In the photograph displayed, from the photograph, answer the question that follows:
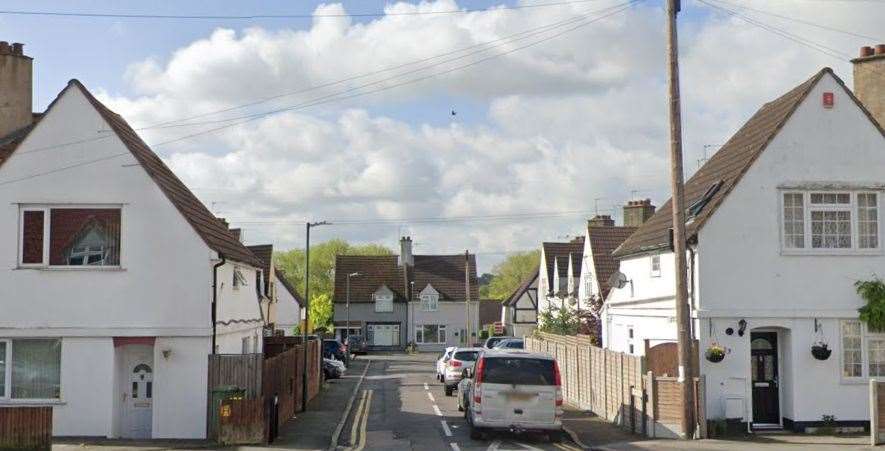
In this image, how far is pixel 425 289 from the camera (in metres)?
86.1

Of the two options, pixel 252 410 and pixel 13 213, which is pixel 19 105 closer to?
pixel 13 213

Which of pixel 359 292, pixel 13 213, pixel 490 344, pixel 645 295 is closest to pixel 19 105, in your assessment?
pixel 13 213

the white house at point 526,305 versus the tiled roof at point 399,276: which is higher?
the tiled roof at point 399,276

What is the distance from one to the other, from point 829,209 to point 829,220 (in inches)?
10.4

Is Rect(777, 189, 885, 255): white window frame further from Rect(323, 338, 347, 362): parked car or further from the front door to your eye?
Rect(323, 338, 347, 362): parked car

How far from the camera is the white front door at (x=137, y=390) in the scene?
23.4m

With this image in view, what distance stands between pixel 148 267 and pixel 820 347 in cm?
1557

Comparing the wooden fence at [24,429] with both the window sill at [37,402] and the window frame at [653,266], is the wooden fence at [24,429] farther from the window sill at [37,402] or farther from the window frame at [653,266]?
the window frame at [653,266]

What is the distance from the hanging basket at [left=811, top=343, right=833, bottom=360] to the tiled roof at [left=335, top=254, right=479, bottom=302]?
207ft

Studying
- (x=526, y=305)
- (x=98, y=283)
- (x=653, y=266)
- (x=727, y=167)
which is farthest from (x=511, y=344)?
(x=526, y=305)

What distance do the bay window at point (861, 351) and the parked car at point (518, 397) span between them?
7.20m

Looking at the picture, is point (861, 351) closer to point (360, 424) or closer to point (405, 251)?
point (360, 424)

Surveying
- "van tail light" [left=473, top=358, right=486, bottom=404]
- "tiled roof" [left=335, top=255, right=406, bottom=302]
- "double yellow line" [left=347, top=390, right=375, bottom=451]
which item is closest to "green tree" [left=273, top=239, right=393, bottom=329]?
"tiled roof" [left=335, top=255, right=406, bottom=302]

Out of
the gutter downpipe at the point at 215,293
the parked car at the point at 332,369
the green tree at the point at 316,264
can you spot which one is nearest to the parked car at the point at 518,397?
the gutter downpipe at the point at 215,293
